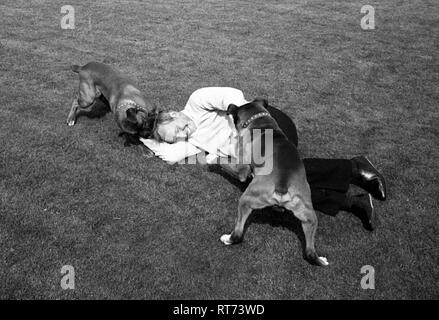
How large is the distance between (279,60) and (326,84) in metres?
1.78

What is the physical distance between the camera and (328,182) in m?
5.22

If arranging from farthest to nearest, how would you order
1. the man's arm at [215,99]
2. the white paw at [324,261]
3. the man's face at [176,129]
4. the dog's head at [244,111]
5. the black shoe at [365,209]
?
1. the man's face at [176,129]
2. the man's arm at [215,99]
3. the dog's head at [244,111]
4. the black shoe at [365,209]
5. the white paw at [324,261]

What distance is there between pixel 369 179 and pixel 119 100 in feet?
13.3

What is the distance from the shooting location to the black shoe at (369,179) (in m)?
5.42

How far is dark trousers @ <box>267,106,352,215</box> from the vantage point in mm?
5094

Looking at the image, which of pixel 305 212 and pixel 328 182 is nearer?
pixel 305 212

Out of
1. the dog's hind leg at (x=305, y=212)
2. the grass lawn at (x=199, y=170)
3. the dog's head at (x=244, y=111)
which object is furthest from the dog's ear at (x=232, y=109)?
the dog's hind leg at (x=305, y=212)

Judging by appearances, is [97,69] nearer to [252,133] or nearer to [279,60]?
[252,133]

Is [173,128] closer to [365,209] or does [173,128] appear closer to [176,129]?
[176,129]

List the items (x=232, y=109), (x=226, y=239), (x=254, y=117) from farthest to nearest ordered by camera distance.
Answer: (x=232, y=109), (x=254, y=117), (x=226, y=239)

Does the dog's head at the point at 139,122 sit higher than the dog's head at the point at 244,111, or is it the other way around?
the dog's head at the point at 244,111

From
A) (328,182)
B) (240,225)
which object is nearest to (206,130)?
(328,182)

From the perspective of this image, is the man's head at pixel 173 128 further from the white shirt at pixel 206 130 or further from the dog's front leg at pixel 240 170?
the dog's front leg at pixel 240 170

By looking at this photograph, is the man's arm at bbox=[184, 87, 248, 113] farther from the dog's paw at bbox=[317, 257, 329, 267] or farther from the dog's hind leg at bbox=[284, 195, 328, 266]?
the dog's paw at bbox=[317, 257, 329, 267]
